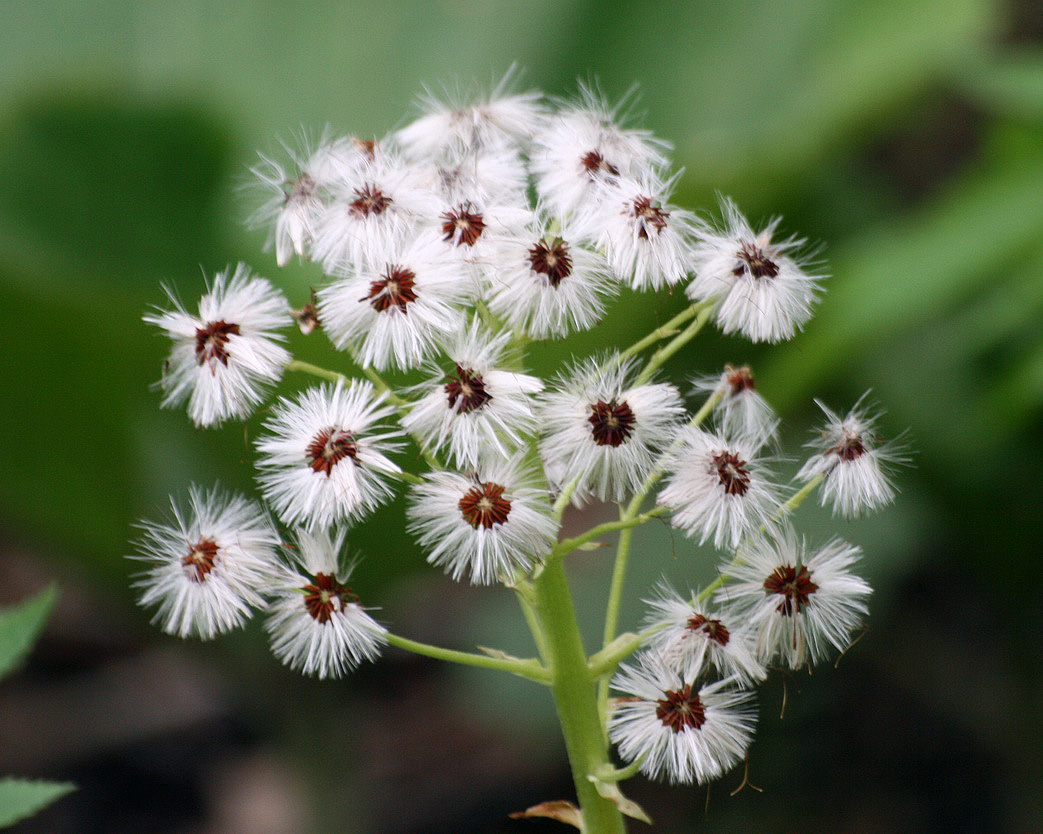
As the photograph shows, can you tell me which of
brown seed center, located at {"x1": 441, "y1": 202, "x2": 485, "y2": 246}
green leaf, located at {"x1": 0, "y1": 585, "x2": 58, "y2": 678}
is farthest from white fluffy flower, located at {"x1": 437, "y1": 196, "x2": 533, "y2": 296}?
green leaf, located at {"x1": 0, "y1": 585, "x2": 58, "y2": 678}

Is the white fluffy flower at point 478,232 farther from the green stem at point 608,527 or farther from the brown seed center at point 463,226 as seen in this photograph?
the green stem at point 608,527

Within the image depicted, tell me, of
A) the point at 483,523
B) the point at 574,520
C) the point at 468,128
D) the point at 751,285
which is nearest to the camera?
the point at 483,523

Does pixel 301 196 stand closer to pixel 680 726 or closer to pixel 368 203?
pixel 368 203

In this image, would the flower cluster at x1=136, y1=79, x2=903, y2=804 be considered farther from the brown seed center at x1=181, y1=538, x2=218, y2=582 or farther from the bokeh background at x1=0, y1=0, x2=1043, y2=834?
the bokeh background at x1=0, y1=0, x2=1043, y2=834

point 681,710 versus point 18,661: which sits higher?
point 18,661

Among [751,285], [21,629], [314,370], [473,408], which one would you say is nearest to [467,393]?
[473,408]

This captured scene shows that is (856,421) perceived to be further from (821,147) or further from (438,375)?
(821,147)

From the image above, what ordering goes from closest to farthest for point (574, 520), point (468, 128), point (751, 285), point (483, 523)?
1. point (483, 523)
2. point (751, 285)
3. point (468, 128)
4. point (574, 520)
